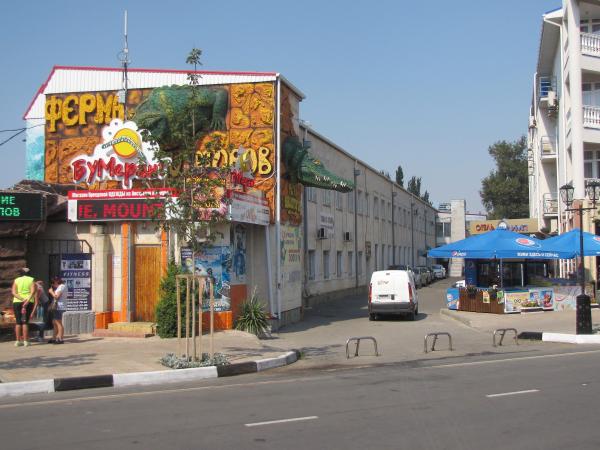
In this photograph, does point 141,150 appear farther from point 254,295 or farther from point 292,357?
point 292,357

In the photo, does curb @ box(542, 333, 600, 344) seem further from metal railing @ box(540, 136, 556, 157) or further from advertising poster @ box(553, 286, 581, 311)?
metal railing @ box(540, 136, 556, 157)

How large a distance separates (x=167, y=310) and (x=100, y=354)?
310 centimetres

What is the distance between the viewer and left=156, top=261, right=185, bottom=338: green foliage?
701 inches

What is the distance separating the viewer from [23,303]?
51.7ft

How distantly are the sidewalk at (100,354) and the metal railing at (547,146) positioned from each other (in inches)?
1173

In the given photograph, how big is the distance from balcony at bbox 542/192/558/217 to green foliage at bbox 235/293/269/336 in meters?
26.8

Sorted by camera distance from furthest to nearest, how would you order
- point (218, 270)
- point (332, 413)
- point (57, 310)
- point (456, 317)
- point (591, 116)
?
point (591, 116) → point (456, 317) → point (218, 270) → point (57, 310) → point (332, 413)

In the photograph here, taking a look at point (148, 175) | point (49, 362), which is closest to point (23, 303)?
point (49, 362)

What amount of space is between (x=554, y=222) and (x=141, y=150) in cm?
3149

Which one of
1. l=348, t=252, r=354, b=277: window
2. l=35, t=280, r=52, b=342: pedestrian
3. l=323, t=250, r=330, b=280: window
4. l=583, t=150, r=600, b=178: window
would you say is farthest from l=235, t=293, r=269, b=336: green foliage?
l=348, t=252, r=354, b=277: window

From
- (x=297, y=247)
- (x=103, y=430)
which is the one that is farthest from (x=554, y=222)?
(x=103, y=430)

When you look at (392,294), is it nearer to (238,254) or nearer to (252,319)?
(238,254)

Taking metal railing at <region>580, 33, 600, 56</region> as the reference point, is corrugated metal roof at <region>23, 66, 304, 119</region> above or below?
below

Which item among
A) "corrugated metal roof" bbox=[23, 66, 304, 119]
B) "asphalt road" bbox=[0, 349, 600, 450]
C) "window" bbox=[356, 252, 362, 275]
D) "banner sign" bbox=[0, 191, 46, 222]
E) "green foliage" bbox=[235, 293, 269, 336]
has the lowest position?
"asphalt road" bbox=[0, 349, 600, 450]
